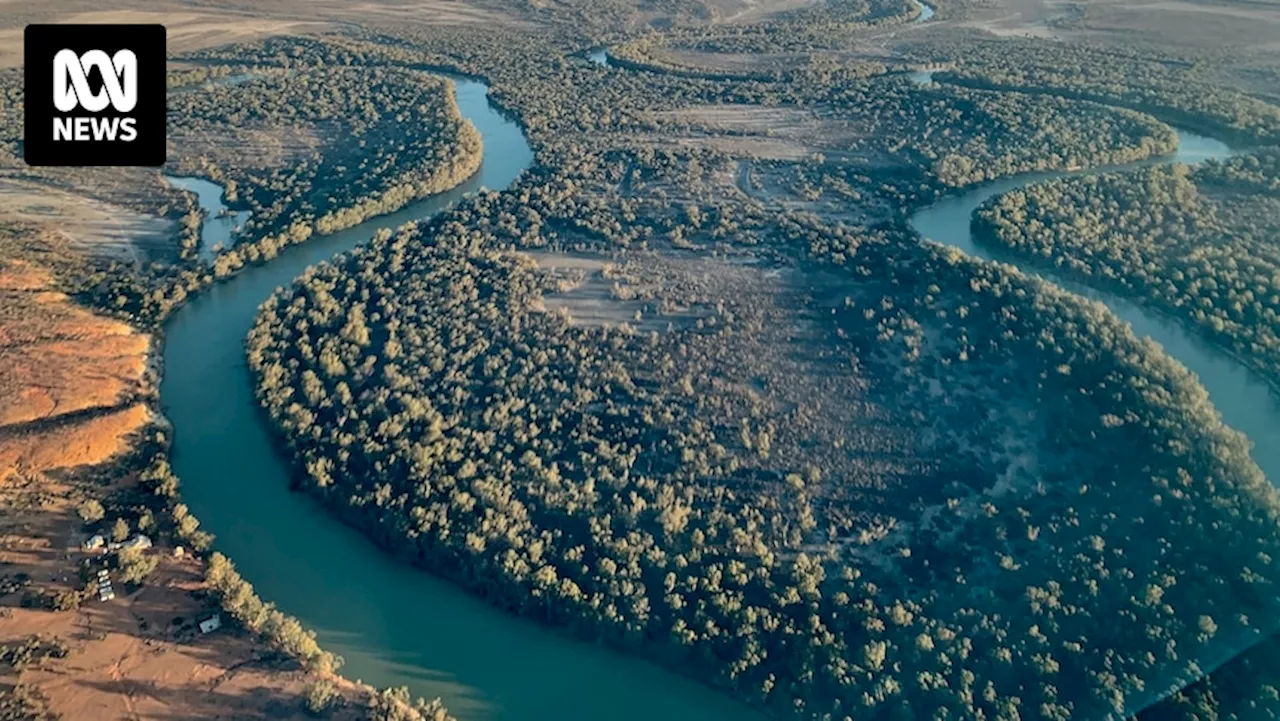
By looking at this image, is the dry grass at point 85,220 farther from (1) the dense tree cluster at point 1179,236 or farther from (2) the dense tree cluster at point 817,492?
(1) the dense tree cluster at point 1179,236

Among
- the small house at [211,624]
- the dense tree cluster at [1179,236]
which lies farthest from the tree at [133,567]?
the dense tree cluster at [1179,236]

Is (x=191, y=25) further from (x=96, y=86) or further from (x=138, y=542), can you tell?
(x=138, y=542)

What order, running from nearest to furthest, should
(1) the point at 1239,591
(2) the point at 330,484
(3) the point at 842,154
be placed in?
(1) the point at 1239,591 < (2) the point at 330,484 < (3) the point at 842,154

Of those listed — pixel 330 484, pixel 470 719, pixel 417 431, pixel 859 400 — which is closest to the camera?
pixel 470 719

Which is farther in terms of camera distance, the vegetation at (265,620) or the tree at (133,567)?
the tree at (133,567)

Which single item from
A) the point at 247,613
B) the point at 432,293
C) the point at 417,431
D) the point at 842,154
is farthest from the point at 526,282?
the point at 842,154

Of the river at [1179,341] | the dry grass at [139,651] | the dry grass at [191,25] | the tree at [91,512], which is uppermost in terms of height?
the dry grass at [191,25]

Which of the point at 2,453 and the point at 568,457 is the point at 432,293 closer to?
the point at 568,457
